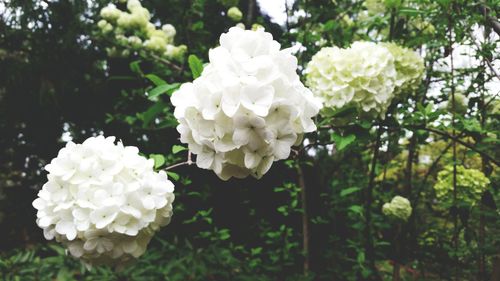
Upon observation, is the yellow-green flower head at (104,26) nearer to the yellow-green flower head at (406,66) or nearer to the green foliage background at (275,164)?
the green foliage background at (275,164)

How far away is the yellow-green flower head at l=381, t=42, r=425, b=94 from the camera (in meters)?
1.53

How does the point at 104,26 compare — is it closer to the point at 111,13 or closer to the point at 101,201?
the point at 111,13

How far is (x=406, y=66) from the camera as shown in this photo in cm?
154

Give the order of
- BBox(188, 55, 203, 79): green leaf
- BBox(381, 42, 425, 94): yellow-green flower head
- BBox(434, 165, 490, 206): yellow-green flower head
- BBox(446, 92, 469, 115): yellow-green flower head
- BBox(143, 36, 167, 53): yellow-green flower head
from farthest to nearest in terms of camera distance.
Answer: BBox(143, 36, 167, 53): yellow-green flower head → BBox(446, 92, 469, 115): yellow-green flower head → BBox(434, 165, 490, 206): yellow-green flower head → BBox(381, 42, 425, 94): yellow-green flower head → BBox(188, 55, 203, 79): green leaf

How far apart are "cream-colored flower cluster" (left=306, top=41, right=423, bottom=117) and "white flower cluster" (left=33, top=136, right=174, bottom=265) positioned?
2.05 ft

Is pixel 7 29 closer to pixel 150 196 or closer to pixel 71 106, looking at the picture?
pixel 71 106

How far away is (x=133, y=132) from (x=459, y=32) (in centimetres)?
229

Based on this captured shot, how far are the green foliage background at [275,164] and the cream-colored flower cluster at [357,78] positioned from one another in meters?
0.07

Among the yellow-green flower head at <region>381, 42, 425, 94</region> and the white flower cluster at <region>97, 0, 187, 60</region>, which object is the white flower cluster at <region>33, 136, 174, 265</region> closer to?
the yellow-green flower head at <region>381, 42, 425, 94</region>

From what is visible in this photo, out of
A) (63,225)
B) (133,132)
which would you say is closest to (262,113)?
(63,225)

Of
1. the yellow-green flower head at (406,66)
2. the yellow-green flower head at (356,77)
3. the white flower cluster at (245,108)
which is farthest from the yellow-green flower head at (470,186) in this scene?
the white flower cluster at (245,108)

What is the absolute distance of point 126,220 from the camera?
0.98m

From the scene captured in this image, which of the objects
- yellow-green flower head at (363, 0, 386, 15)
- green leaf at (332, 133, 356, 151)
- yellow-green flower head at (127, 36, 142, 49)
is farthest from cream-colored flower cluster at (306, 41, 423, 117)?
yellow-green flower head at (127, 36, 142, 49)

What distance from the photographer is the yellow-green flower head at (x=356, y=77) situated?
1.31 metres
